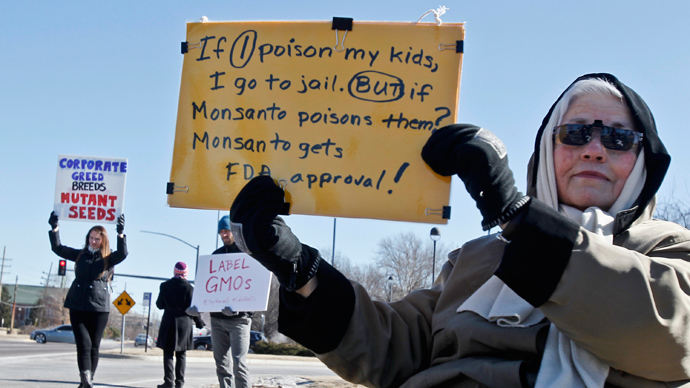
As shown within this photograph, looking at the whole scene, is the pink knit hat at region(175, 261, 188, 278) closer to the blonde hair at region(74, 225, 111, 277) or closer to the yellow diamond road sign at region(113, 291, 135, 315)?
the blonde hair at region(74, 225, 111, 277)

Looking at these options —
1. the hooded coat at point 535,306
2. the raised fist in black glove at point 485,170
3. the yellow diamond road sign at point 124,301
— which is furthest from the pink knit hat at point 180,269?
the yellow diamond road sign at point 124,301

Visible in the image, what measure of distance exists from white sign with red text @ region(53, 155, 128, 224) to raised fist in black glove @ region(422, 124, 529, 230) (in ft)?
18.0

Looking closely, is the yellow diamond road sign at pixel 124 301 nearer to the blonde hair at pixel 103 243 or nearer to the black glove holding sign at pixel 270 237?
the blonde hair at pixel 103 243

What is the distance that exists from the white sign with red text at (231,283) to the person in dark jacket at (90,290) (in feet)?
3.21

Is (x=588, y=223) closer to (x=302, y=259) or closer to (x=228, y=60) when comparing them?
(x=302, y=259)

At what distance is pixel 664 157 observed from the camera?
2.25 meters

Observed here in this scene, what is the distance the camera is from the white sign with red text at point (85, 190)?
671 cm

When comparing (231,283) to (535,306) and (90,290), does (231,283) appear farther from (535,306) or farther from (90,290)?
(535,306)

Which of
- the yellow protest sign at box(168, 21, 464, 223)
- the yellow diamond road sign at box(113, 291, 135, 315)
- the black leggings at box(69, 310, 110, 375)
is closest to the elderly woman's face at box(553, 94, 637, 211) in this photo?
the yellow protest sign at box(168, 21, 464, 223)

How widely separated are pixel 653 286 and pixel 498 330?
472 millimetres

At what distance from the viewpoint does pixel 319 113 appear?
265 centimetres

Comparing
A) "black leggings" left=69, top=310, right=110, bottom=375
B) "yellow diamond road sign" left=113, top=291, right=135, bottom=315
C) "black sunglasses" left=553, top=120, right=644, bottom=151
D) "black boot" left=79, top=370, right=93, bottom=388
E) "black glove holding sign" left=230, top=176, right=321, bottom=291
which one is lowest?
"yellow diamond road sign" left=113, top=291, right=135, bottom=315

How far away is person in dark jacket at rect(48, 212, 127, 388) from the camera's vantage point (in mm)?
7328

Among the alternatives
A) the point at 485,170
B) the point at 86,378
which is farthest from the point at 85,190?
the point at 485,170
